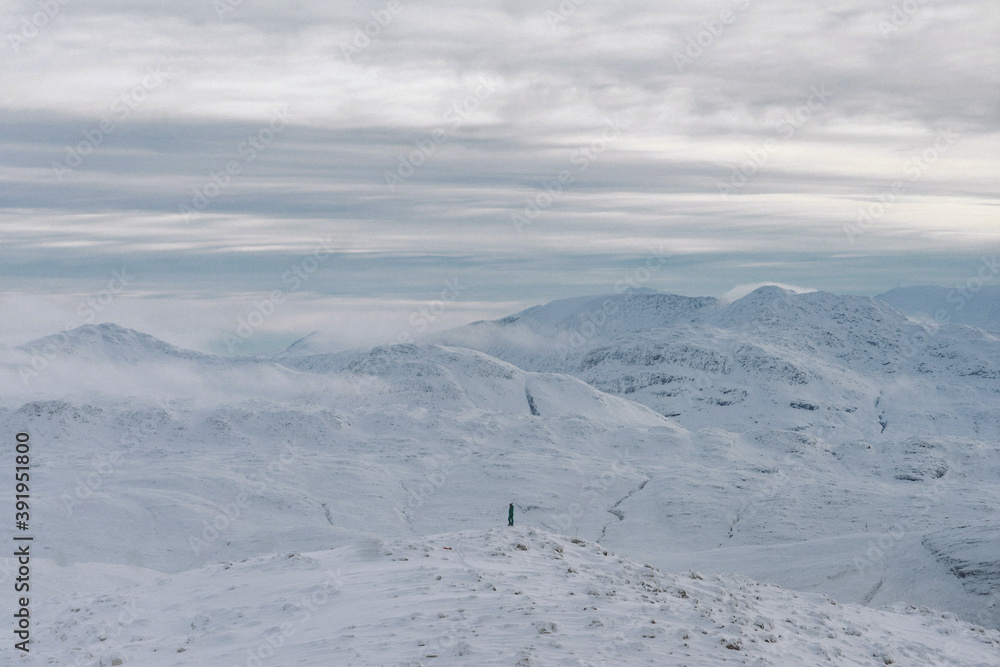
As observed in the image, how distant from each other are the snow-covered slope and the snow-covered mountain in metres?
0.11

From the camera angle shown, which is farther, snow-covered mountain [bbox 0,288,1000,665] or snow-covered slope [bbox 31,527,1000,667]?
snow-covered mountain [bbox 0,288,1000,665]

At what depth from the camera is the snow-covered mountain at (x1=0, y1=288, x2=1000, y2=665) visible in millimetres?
19641

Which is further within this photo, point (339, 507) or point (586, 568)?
point (339, 507)

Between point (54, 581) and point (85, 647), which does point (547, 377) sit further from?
point (85, 647)

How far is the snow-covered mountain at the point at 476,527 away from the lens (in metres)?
19.6

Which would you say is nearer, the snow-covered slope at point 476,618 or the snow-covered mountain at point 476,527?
the snow-covered slope at point 476,618

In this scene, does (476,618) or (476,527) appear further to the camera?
(476,527)

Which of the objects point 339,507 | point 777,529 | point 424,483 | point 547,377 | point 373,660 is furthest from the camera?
point 547,377

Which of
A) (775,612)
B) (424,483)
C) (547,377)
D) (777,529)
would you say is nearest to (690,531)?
(777,529)

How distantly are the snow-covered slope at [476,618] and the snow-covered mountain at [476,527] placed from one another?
4.3 inches

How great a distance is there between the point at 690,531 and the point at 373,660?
6852 cm

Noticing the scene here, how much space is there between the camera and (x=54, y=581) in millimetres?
37625

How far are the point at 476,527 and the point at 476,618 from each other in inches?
2490

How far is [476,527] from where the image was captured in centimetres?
8112
